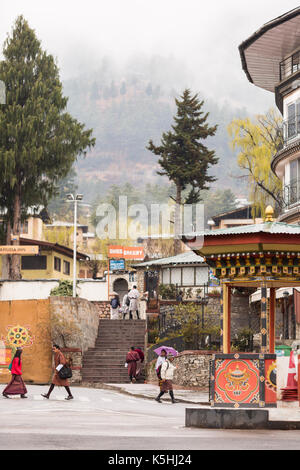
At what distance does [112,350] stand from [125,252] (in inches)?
695

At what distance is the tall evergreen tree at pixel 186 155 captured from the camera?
62500mm

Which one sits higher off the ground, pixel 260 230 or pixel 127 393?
pixel 260 230

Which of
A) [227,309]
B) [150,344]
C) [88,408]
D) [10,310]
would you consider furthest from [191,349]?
[227,309]

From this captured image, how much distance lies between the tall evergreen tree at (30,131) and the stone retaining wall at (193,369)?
21195 millimetres

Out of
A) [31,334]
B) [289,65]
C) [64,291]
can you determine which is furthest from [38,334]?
[289,65]

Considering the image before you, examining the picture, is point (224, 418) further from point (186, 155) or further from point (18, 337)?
point (186, 155)

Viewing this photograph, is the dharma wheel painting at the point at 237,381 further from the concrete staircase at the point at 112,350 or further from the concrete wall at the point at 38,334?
the concrete wall at the point at 38,334

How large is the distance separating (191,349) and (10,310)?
7979 mm

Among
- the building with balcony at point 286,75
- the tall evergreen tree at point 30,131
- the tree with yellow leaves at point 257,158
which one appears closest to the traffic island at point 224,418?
the building with balcony at point 286,75

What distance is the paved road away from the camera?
A: 1255 centimetres

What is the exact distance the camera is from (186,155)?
63.8 metres
